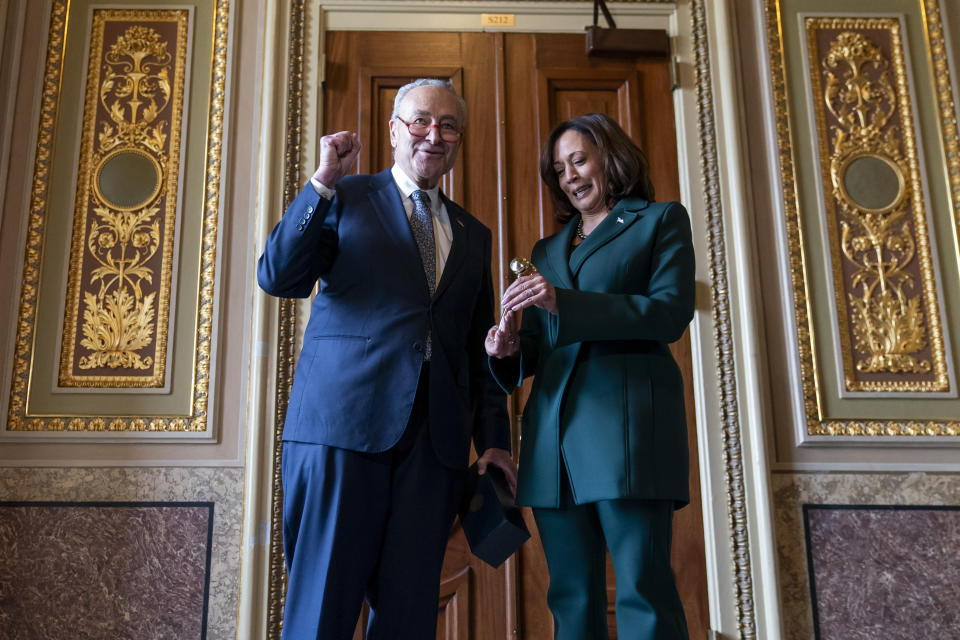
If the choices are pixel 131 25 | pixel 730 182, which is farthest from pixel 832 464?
pixel 131 25

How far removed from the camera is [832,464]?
279cm

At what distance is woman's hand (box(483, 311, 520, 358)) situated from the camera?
1.75 m

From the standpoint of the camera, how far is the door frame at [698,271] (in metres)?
2.70

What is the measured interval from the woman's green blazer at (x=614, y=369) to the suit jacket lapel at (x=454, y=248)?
19cm

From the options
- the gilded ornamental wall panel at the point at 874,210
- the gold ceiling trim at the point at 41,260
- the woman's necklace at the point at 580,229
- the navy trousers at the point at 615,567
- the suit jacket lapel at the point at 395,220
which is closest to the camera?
the navy trousers at the point at 615,567

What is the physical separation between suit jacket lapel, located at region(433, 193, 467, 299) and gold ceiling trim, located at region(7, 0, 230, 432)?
46.8 inches

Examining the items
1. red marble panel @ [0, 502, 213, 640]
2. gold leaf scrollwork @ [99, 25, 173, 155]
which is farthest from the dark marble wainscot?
gold leaf scrollwork @ [99, 25, 173, 155]

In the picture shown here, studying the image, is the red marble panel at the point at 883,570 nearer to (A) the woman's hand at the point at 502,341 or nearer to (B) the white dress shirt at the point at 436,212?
(A) the woman's hand at the point at 502,341

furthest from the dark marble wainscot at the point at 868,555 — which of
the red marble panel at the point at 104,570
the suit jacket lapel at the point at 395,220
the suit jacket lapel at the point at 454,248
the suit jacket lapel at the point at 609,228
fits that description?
the red marble panel at the point at 104,570

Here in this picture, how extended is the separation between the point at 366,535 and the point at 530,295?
0.53 metres

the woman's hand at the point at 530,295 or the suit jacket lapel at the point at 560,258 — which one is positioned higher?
the suit jacket lapel at the point at 560,258

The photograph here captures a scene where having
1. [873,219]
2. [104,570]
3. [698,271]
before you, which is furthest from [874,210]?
[104,570]

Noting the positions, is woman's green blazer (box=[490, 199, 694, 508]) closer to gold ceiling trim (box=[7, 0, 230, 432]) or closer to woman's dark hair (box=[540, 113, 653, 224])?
woman's dark hair (box=[540, 113, 653, 224])

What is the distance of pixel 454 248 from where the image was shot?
1.88 meters
